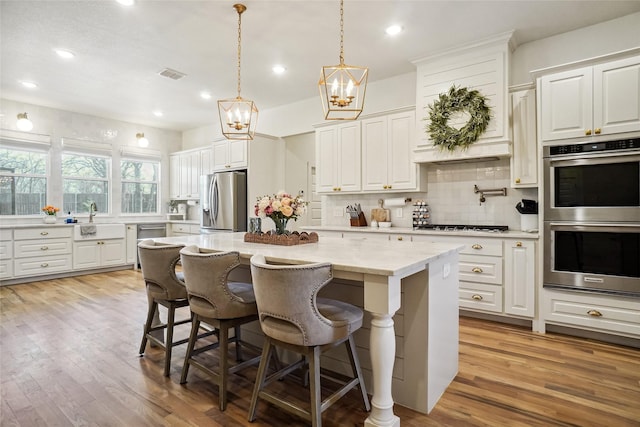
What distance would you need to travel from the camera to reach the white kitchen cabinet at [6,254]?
16.8ft

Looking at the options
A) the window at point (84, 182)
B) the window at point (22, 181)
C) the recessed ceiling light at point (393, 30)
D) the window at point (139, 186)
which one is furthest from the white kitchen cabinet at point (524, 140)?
the window at point (22, 181)

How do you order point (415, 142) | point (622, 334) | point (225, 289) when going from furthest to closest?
point (415, 142), point (622, 334), point (225, 289)

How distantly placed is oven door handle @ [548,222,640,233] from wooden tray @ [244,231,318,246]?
2180mm

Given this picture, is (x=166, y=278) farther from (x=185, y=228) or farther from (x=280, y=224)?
(x=185, y=228)

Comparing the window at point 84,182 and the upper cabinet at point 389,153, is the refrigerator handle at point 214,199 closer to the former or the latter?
the window at point 84,182

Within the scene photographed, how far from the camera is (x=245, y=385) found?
2285mm

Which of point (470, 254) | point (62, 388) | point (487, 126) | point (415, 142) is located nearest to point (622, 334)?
point (470, 254)

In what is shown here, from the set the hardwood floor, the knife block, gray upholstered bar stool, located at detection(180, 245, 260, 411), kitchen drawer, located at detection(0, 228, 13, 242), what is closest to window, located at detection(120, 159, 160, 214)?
kitchen drawer, located at detection(0, 228, 13, 242)

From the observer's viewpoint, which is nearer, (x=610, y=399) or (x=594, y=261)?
(x=610, y=399)

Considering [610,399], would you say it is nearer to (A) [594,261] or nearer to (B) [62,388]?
(A) [594,261]

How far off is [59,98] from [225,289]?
548 centimetres

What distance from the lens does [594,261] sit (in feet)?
9.70

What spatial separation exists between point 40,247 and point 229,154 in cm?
329

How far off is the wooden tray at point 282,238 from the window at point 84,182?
5.24 meters
